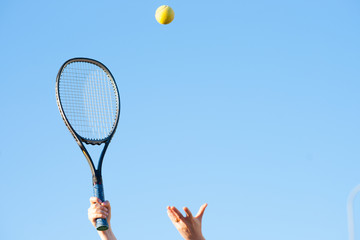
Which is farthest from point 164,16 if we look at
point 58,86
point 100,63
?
point 58,86

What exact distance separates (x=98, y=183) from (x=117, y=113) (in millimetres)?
2464

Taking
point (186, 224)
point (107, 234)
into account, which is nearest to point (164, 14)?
point (107, 234)

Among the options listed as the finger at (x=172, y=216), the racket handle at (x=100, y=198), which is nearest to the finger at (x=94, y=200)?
the racket handle at (x=100, y=198)

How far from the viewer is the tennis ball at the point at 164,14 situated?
1416cm

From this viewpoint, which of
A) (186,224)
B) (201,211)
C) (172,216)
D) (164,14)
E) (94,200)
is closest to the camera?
(186,224)

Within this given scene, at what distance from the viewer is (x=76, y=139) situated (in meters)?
11.9

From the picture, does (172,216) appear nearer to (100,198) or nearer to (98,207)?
(98,207)

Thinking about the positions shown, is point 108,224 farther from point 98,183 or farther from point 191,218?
point 191,218

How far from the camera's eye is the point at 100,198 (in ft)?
34.3

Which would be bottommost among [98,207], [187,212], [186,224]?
[186,224]

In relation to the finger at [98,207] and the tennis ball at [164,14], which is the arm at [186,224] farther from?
the tennis ball at [164,14]

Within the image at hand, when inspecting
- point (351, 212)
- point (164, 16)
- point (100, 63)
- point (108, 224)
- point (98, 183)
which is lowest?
point (351, 212)

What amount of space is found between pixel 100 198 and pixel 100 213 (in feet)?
1.89

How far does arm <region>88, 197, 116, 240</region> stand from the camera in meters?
9.89
